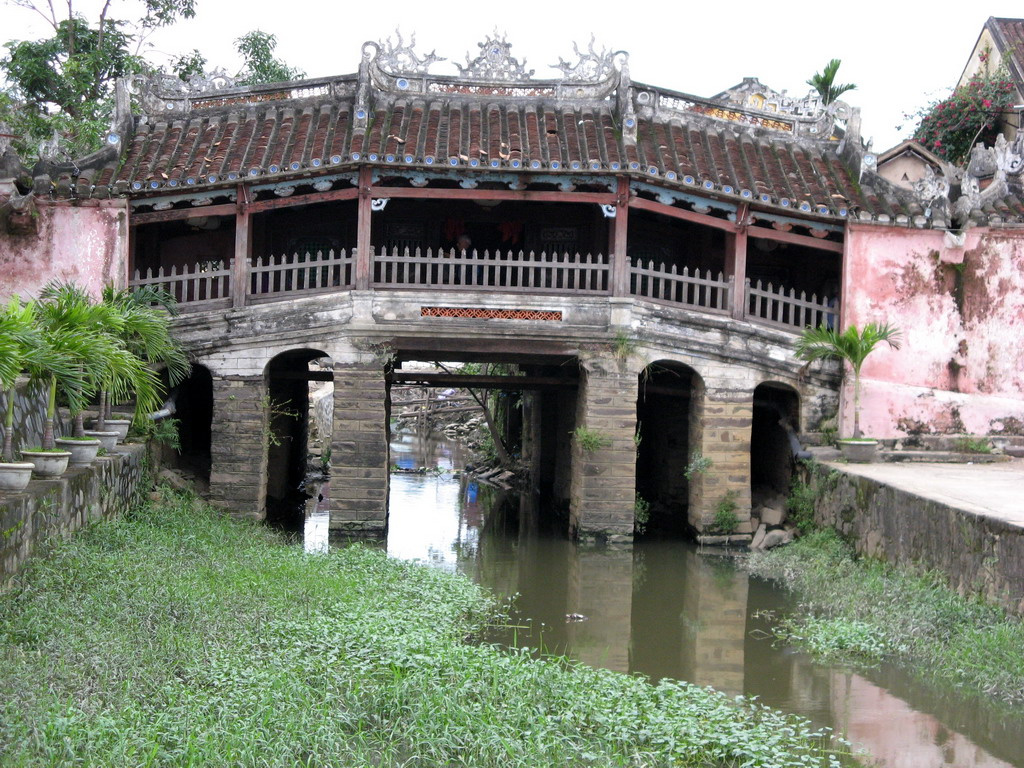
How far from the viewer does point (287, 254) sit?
1697cm

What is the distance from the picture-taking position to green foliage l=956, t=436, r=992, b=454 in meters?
15.3

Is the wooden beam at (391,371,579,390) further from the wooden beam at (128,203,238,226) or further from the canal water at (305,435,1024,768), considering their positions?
the wooden beam at (128,203,238,226)

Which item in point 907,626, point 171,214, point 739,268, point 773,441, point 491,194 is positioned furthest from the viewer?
point 773,441

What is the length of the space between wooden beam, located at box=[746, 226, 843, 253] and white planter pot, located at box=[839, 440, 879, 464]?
2836 millimetres

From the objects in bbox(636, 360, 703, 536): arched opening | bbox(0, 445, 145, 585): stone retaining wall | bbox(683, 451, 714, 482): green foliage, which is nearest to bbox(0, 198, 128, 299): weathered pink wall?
bbox(0, 445, 145, 585): stone retaining wall

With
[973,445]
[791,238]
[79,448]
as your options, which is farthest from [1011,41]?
[79,448]

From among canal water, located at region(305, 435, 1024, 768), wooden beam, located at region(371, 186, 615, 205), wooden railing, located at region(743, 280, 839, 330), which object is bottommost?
canal water, located at region(305, 435, 1024, 768)

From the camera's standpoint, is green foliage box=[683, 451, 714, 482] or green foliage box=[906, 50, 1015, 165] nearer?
green foliage box=[683, 451, 714, 482]

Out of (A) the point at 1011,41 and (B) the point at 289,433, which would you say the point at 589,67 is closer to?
(B) the point at 289,433

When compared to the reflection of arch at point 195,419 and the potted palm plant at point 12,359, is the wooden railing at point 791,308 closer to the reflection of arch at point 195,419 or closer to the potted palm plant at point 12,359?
the reflection of arch at point 195,419

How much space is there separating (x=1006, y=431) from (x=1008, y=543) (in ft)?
22.2

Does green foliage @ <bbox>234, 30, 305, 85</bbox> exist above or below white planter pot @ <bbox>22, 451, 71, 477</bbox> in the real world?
above

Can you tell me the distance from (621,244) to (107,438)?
22.8 ft

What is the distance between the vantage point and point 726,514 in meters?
15.1
